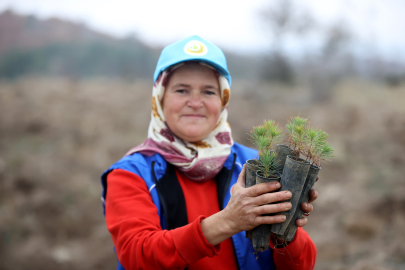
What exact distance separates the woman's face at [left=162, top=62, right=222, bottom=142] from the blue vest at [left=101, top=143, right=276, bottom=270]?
276 mm

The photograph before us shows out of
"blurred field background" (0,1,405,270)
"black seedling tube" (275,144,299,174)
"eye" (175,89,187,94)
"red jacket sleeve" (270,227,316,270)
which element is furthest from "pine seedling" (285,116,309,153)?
"blurred field background" (0,1,405,270)

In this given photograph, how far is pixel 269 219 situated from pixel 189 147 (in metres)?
0.86

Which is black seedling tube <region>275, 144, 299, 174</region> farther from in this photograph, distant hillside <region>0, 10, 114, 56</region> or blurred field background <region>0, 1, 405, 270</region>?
distant hillside <region>0, 10, 114, 56</region>

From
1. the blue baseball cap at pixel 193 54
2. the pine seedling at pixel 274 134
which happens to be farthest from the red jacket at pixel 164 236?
the blue baseball cap at pixel 193 54

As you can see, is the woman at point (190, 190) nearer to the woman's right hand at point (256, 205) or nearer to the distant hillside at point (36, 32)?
the woman's right hand at point (256, 205)

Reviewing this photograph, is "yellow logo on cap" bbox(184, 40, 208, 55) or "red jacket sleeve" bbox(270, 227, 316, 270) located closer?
"red jacket sleeve" bbox(270, 227, 316, 270)

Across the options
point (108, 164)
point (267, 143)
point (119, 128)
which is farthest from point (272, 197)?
point (119, 128)

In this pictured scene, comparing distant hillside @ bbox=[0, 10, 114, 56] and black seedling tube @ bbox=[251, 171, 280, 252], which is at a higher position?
distant hillside @ bbox=[0, 10, 114, 56]

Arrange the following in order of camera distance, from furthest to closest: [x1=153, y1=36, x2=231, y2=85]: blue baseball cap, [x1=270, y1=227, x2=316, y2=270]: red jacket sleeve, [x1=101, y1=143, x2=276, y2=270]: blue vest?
[x1=153, y1=36, x2=231, y2=85]: blue baseball cap
[x1=101, y1=143, x2=276, y2=270]: blue vest
[x1=270, y1=227, x2=316, y2=270]: red jacket sleeve

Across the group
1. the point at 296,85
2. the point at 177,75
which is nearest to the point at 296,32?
the point at 296,85

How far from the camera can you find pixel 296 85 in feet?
52.1

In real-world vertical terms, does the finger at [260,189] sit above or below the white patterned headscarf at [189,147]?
below

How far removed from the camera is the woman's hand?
1162 millimetres

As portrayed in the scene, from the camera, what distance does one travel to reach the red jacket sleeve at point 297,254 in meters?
1.48
